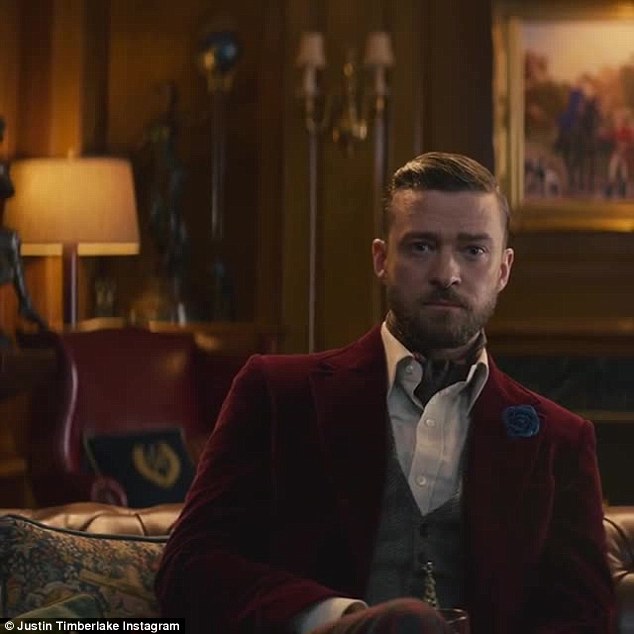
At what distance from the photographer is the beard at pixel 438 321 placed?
199 cm

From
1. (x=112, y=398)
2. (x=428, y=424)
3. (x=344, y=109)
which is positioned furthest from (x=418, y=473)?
(x=344, y=109)

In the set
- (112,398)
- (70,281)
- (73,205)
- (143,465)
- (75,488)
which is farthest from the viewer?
(70,281)

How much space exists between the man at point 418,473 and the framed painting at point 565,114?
4.03 m

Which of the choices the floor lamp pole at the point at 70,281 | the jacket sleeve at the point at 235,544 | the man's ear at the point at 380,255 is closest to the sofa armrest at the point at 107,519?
the jacket sleeve at the point at 235,544

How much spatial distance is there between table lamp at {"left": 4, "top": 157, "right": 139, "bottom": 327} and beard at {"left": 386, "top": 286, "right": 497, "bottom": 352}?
3.31 meters

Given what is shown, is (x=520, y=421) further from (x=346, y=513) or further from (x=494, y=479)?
(x=346, y=513)

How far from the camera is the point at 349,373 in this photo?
2068 millimetres

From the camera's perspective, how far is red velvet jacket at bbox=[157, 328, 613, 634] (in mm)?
1912

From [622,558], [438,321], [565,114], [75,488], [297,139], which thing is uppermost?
[565,114]

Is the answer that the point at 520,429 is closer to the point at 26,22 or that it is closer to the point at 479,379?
the point at 479,379

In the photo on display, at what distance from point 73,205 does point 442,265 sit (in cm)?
338

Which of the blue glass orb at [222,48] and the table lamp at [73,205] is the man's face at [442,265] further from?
the blue glass orb at [222,48]

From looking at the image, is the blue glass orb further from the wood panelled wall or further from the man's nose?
the man's nose

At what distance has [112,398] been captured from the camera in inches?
183
